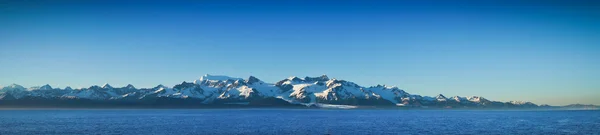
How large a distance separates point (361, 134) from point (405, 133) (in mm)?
8895

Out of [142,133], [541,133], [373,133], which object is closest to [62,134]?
[142,133]

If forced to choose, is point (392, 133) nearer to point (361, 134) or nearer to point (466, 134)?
point (361, 134)

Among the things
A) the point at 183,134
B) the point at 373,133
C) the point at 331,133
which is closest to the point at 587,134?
the point at 373,133

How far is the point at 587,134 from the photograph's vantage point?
282 feet

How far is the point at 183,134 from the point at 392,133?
39.1 meters

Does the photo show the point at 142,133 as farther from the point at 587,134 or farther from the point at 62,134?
the point at 587,134

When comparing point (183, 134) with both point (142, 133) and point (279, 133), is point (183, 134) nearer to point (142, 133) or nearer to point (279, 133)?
point (142, 133)

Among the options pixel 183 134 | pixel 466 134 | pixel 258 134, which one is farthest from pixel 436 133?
pixel 183 134

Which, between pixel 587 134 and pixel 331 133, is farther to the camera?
pixel 331 133

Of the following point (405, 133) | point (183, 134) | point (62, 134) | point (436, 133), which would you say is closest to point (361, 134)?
point (405, 133)

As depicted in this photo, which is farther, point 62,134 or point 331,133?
point 331,133

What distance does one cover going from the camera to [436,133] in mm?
89625

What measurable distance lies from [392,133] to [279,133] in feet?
70.6

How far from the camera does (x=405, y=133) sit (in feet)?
295
